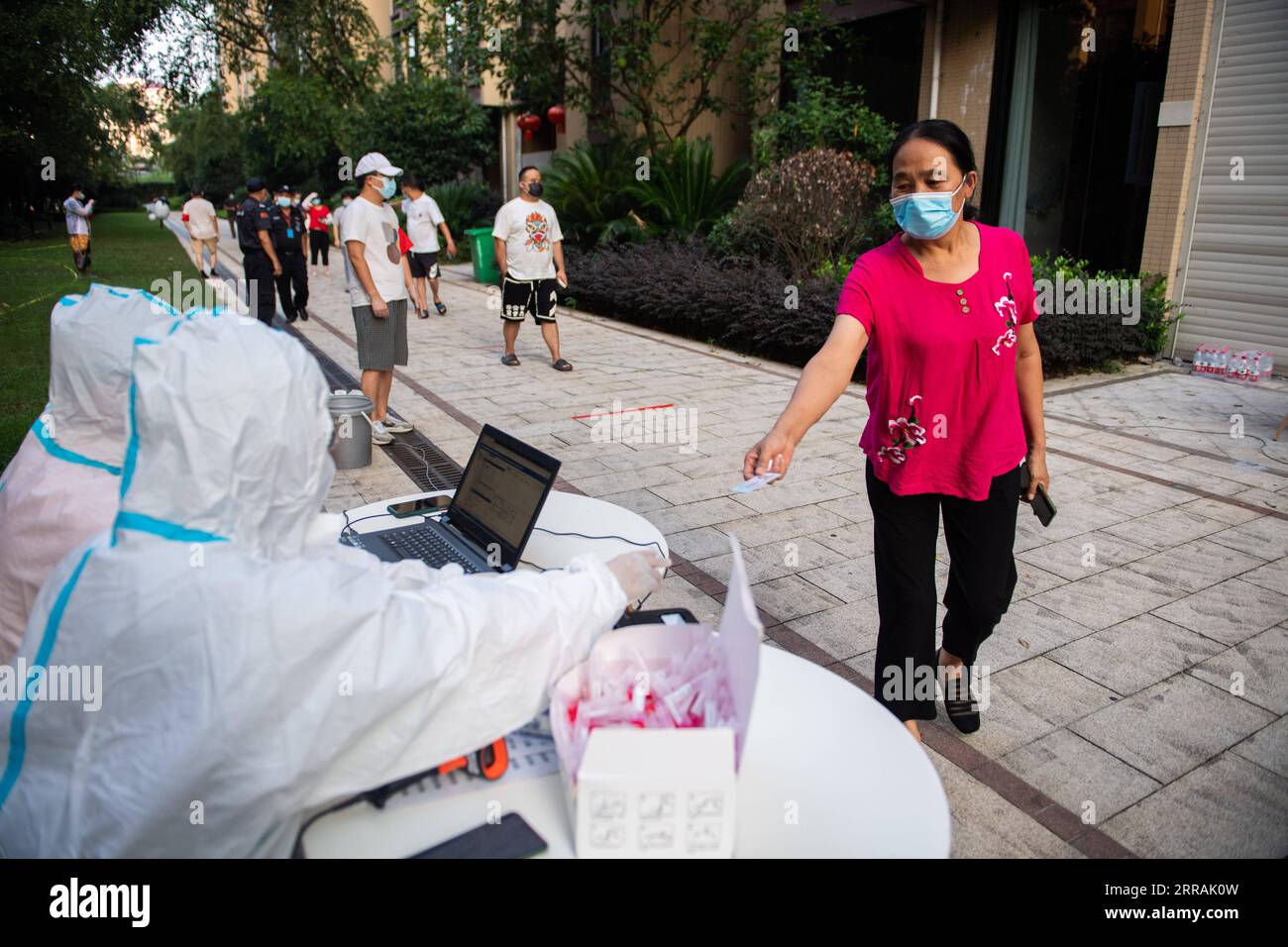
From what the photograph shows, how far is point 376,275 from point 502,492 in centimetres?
433

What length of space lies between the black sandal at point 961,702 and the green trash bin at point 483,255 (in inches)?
561

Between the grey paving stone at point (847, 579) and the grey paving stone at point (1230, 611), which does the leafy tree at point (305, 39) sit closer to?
the grey paving stone at point (847, 579)

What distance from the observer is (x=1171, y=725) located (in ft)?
10.3

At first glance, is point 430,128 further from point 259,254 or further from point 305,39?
point 259,254

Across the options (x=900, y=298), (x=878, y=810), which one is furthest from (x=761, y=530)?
(x=878, y=810)

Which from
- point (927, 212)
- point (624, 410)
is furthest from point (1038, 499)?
point (624, 410)

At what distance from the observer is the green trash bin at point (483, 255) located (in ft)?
54.0

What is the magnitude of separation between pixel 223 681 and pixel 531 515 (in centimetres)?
114

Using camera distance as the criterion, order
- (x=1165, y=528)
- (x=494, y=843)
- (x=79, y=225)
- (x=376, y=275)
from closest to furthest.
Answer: (x=494, y=843), (x=1165, y=528), (x=376, y=275), (x=79, y=225)

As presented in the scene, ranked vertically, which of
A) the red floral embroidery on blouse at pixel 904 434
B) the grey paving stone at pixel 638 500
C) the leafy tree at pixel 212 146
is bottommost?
the grey paving stone at pixel 638 500

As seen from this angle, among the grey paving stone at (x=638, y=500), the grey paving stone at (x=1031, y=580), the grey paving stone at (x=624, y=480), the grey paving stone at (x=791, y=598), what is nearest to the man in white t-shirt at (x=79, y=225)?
the grey paving stone at (x=624, y=480)

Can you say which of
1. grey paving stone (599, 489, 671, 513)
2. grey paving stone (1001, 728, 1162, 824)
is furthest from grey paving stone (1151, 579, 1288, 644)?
grey paving stone (599, 489, 671, 513)

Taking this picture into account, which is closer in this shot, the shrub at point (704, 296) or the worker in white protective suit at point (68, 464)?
the worker in white protective suit at point (68, 464)

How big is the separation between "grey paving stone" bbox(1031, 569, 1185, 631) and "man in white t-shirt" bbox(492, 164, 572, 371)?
5897 mm
